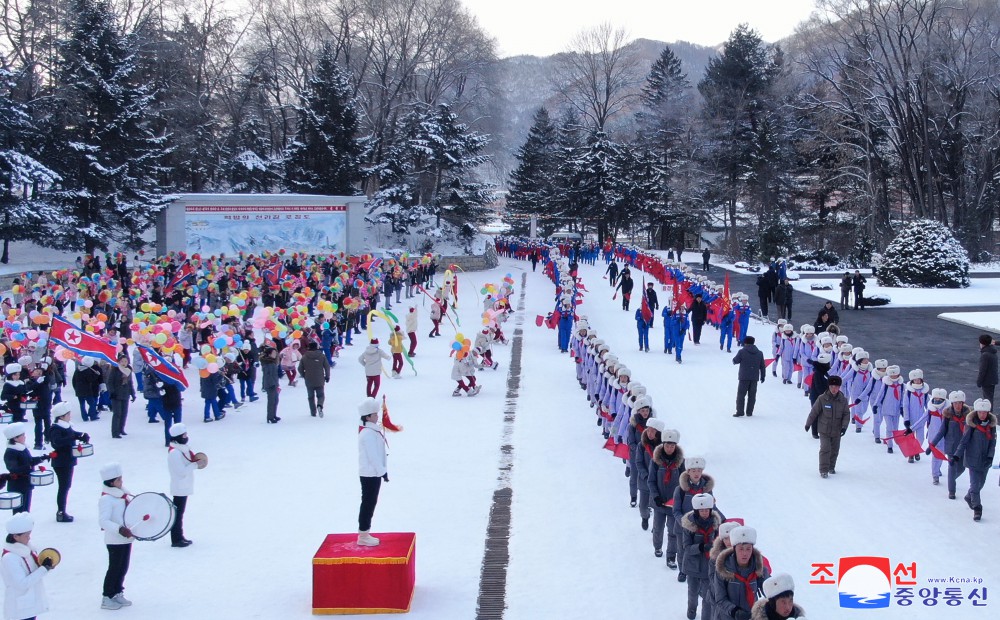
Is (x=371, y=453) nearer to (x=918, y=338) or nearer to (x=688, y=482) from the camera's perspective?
(x=688, y=482)

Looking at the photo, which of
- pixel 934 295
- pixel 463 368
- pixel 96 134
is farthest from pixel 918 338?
pixel 96 134

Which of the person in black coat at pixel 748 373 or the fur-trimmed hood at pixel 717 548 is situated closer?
the fur-trimmed hood at pixel 717 548

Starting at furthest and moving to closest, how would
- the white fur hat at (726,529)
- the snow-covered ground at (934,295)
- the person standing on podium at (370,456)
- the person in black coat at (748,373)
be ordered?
1. the snow-covered ground at (934,295)
2. the person in black coat at (748,373)
3. the person standing on podium at (370,456)
4. the white fur hat at (726,529)

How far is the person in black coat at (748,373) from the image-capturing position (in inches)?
543

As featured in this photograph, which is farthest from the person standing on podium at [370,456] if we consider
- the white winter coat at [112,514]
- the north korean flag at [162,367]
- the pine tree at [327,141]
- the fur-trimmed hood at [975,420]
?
the pine tree at [327,141]

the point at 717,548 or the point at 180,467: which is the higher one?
the point at 717,548

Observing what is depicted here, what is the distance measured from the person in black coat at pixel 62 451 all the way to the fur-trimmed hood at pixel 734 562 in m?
6.35

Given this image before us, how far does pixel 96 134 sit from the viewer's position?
37594 millimetres

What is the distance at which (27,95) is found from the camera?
40.4m

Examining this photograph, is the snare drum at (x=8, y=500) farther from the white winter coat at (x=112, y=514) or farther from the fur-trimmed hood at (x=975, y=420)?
the fur-trimmed hood at (x=975, y=420)

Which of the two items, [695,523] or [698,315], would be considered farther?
[698,315]

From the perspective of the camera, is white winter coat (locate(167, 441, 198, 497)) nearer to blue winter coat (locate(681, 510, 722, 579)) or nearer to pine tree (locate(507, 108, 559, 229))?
blue winter coat (locate(681, 510, 722, 579))

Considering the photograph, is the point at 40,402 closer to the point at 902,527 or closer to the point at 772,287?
the point at 902,527

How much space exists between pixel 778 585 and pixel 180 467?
556 cm
